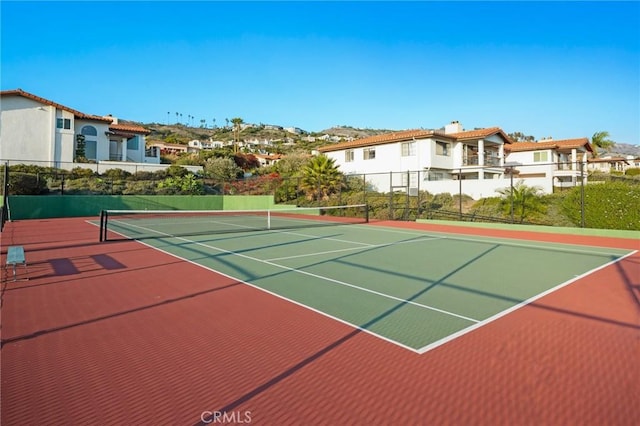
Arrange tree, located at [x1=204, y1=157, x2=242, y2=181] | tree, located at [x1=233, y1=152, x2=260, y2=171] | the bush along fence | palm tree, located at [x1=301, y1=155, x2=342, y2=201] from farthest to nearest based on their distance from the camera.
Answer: tree, located at [x1=233, y1=152, x2=260, y2=171] < tree, located at [x1=204, y1=157, x2=242, y2=181] < palm tree, located at [x1=301, y1=155, x2=342, y2=201] < the bush along fence

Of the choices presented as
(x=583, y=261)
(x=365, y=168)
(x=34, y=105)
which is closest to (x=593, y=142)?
(x=365, y=168)

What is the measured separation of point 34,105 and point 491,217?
39.5 meters

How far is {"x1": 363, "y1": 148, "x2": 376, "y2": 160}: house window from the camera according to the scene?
3643 cm

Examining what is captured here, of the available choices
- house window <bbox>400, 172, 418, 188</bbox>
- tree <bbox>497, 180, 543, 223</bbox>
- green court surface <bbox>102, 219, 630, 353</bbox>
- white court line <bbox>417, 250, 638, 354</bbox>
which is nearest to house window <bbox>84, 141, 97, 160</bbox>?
green court surface <bbox>102, 219, 630, 353</bbox>

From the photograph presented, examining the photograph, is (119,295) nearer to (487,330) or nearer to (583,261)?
(487,330)

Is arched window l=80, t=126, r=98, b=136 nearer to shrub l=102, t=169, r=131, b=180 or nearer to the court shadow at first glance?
shrub l=102, t=169, r=131, b=180

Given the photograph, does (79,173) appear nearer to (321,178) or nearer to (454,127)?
(321,178)

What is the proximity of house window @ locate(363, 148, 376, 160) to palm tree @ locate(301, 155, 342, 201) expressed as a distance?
8.91 meters

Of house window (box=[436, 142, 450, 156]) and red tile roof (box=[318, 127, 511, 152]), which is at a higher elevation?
red tile roof (box=[318, 127, 511, 152])

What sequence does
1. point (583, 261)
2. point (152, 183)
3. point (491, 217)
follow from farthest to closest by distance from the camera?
point (152, 183), point (491, 217), point (583, 261)

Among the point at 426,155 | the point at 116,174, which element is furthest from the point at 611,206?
the point at 116,174

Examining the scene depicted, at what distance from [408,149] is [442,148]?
3.09 m

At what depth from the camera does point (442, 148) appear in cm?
3375

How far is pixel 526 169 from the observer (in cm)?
3862
